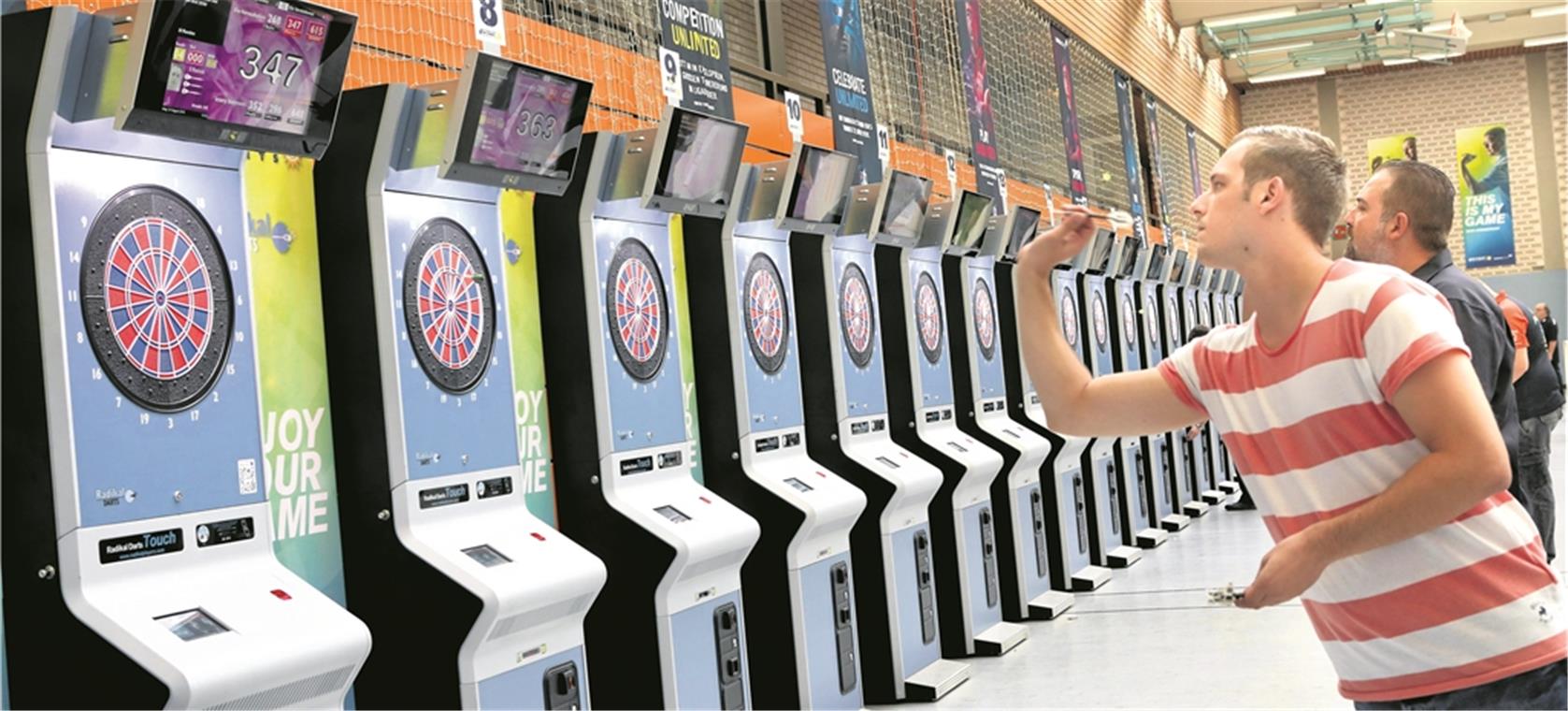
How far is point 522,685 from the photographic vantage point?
3445 mm

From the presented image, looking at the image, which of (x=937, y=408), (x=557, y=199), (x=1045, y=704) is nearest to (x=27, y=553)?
(x=557, y=199)

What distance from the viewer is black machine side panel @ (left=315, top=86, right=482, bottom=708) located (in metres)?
3.27

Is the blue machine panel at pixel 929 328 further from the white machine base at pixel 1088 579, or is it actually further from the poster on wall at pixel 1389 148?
the poster on wall at pixel 1389 148

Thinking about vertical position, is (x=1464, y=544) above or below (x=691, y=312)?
below

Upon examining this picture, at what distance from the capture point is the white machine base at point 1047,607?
299 inches

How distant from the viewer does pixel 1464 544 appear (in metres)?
1.93

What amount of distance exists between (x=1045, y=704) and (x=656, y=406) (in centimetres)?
220

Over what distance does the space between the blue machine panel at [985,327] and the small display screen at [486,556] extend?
4.40 meters

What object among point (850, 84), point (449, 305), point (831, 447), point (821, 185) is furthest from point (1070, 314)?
point (449, 305)

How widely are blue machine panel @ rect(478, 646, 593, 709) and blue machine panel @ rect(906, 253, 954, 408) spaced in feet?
10.8

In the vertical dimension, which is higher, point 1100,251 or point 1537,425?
point 1100,251

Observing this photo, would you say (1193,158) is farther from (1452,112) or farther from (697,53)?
(697,53)

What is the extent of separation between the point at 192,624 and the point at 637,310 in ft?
6.52

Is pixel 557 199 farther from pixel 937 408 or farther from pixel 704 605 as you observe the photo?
pixel 937 408
